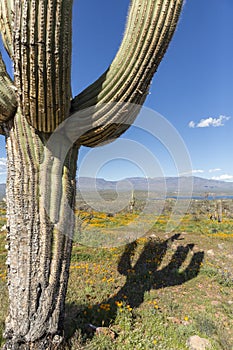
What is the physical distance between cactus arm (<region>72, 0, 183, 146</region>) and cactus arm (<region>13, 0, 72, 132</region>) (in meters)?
0.31

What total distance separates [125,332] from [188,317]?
3.94 ft

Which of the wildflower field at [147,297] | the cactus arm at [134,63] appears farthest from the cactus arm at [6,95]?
the wildflower field at [147,297]

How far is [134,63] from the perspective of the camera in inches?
80.4

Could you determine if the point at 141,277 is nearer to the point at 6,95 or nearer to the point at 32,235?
the point at 32,235

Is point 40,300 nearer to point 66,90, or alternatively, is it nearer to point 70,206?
point 70,206

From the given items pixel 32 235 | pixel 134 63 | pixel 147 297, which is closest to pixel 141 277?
pixel 147 297

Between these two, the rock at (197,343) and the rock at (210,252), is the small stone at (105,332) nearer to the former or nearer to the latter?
the rock at (197,343)

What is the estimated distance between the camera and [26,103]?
193 cm

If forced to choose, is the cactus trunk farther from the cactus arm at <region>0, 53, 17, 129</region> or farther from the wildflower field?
the wildflower field

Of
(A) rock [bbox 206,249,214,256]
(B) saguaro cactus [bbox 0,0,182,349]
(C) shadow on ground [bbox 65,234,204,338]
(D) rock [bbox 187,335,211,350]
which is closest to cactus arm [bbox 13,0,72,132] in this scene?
(B) saguaro cactus [bbox 0,0,182,349]

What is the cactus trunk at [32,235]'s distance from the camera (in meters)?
2.14

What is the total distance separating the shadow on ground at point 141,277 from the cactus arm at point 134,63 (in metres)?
2.66

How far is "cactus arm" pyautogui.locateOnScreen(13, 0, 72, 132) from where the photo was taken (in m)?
Result: 1.65

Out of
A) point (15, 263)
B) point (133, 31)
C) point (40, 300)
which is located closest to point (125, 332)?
point (40, 300)
